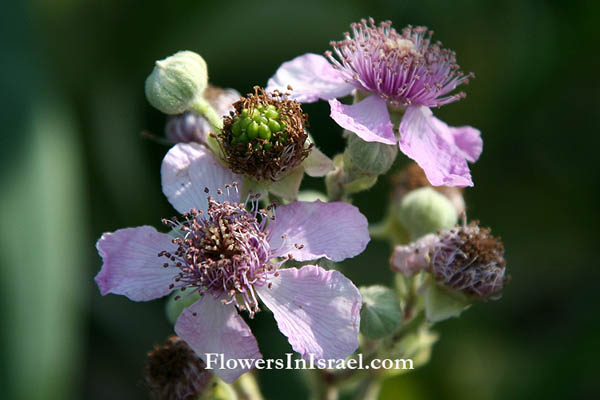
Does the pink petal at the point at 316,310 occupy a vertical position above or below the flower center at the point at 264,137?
below

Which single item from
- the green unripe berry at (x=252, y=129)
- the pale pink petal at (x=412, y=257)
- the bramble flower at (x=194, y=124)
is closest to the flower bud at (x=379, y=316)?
the pale pink petal at (x=412, y=257)

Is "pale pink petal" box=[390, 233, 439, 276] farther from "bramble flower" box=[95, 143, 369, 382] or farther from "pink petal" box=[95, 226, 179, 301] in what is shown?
"pink petal" box=[95, 226, 179, 301]

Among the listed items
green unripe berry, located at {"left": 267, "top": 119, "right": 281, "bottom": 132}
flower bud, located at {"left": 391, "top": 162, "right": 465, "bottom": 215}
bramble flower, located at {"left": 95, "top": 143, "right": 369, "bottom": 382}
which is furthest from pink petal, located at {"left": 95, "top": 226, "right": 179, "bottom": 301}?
flower bud, located at {"left": 391, "top": 162, "right": 465, "bottom": 215}

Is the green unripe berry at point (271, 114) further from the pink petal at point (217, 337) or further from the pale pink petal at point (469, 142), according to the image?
the pale pink petal at point (469, 142)

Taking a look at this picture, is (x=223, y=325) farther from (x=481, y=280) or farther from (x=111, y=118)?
(x=111, y=118)

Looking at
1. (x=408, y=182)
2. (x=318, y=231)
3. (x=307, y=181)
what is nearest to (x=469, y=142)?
(x=408, y=182)

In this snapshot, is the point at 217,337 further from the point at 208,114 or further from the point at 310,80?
the point at 310,80
